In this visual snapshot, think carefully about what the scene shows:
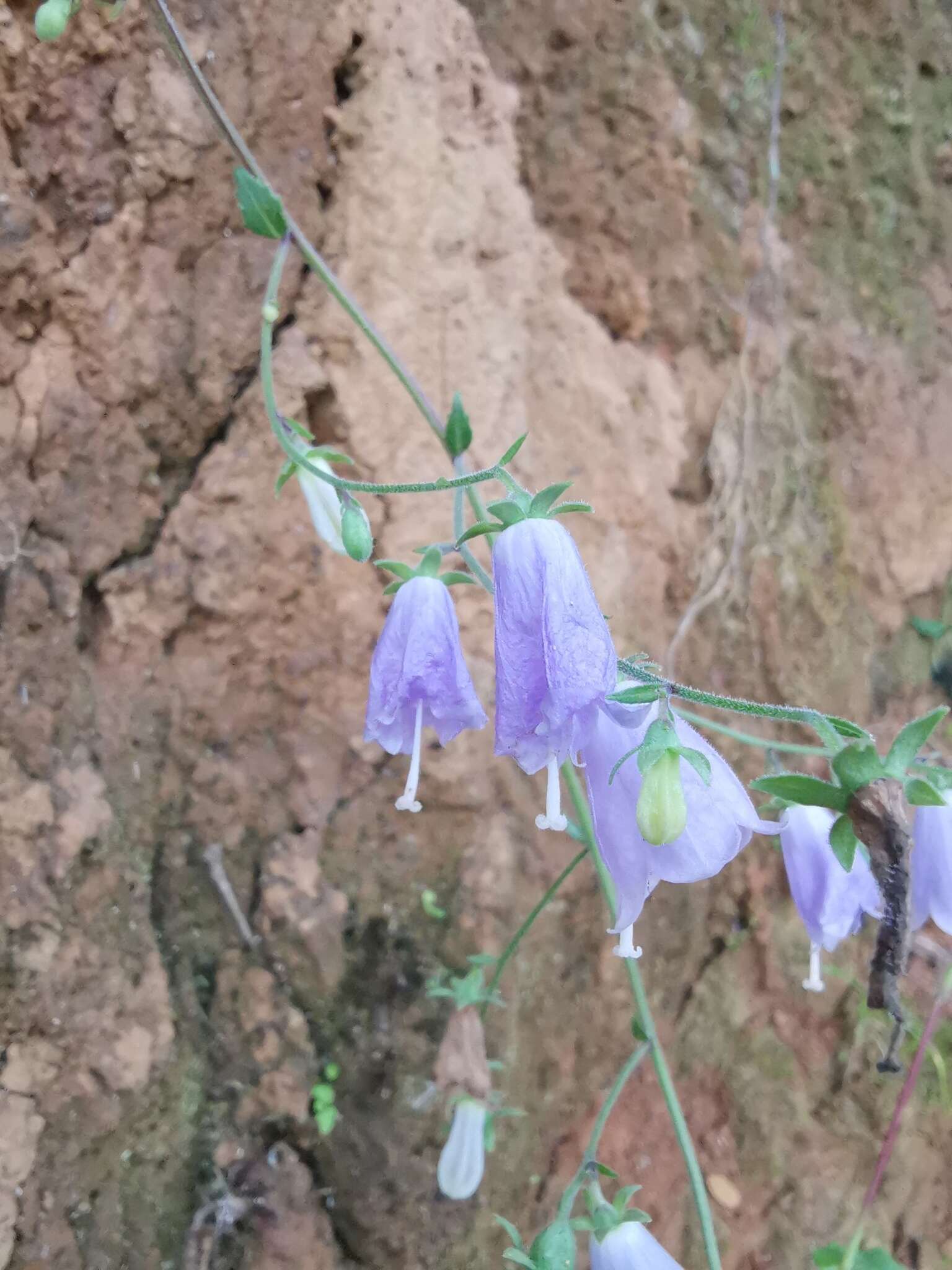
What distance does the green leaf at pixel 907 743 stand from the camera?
83 cm

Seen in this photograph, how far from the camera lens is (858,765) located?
824 mm

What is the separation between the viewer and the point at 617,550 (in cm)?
170

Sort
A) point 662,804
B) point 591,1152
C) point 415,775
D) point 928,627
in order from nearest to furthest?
point 662,804
point 415,775
point 591,1152
point 928,627

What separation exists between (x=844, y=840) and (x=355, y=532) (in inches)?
27.4

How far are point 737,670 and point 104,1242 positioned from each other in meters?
1.44

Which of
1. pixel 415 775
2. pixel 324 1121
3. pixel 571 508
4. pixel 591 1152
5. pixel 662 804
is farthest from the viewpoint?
pixel 324 1121

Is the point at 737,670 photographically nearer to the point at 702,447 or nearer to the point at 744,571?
the point at 744,571

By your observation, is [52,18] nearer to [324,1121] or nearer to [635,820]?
[635,820]

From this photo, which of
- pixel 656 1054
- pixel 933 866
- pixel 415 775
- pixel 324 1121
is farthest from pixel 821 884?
pixel 324 1121

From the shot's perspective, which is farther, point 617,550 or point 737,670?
point 737,670

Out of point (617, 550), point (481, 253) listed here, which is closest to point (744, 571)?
point (617, 550)

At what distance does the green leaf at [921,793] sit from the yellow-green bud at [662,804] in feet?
0.73

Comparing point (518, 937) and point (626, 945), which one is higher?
point (626, 945)

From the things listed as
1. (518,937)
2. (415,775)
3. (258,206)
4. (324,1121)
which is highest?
(258,206)
